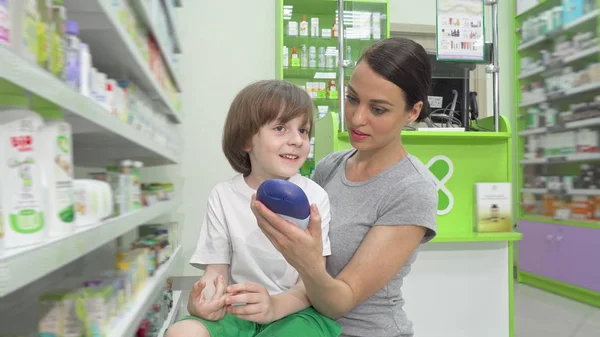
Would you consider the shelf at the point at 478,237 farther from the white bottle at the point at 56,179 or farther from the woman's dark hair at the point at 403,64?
the white bottle at the point at 56,179

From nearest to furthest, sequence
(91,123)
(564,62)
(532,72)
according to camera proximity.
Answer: (91,123) → (564,62) → (532,72)

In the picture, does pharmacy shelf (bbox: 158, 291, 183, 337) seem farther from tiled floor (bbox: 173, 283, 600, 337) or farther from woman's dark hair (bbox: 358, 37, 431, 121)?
woman's dark hair (bbox: 358, 37, 431, 121)

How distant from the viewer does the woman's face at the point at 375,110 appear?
1.27m

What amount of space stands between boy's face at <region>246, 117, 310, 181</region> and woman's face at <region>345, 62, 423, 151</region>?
0.52 feet

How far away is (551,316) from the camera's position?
3.58 meters

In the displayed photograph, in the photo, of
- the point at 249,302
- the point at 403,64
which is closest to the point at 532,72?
the point at 403,64

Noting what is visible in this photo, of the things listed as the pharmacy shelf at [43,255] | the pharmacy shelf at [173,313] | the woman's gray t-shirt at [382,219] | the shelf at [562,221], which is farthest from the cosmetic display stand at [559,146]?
the pharmacy shelf at [43,255]

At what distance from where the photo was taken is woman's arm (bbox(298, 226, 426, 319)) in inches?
40.5

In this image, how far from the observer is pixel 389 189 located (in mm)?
1241

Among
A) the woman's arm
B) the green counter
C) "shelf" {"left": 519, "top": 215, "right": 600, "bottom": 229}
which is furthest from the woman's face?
"shelf" {"left": 519, "top": 215, "right": 600, "bottom": 229}

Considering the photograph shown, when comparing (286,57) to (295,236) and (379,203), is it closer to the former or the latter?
(379,203)

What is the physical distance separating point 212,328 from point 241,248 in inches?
9.4

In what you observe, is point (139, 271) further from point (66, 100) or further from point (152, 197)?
point (66, 100)

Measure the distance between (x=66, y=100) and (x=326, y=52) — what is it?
4.52 metres
